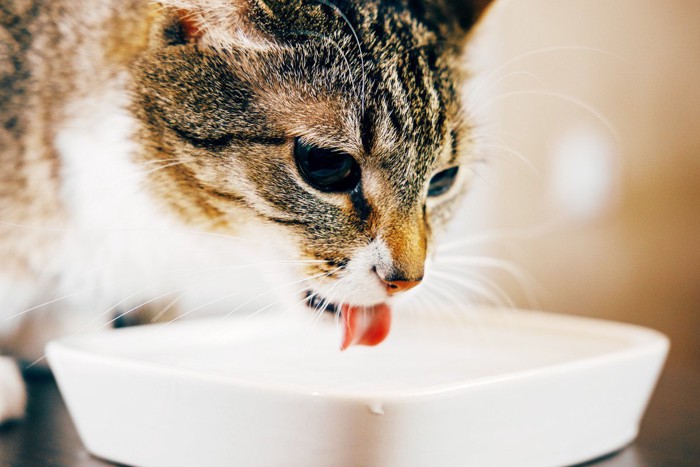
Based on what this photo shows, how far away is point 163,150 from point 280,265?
0.13 metres

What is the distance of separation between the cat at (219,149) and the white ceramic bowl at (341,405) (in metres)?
0.08

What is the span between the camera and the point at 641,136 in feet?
3.29

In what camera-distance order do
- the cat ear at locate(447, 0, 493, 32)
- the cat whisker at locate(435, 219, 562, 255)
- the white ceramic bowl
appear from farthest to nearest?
1. the cat whisker at locate(435, 219, 562, 255)
2. the cat ear at locate(447, 0, 493, 32)
3. the white ceramic bowl

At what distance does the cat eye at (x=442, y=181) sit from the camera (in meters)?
0.58

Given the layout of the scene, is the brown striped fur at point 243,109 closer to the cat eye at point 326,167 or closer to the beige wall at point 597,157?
the cat eye at point 326,167

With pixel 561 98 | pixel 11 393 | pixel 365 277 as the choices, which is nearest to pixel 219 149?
pixel 365 277

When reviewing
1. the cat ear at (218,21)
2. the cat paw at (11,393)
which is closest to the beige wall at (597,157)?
the cat ear at (218,21)

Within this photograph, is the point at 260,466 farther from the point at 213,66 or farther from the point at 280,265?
the point at 213,66

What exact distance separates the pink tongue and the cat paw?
10.6 inches

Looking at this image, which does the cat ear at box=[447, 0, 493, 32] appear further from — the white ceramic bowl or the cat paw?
the cat paw

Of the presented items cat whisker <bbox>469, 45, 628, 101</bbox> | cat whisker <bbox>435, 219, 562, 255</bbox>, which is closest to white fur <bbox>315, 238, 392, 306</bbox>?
cat whisker <bbox>469, 45, 628, 101</bbox>

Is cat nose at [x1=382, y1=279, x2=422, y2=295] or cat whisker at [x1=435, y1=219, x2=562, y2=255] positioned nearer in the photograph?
cat nose at [x1=382, y1=279, x2=422, y2=295]

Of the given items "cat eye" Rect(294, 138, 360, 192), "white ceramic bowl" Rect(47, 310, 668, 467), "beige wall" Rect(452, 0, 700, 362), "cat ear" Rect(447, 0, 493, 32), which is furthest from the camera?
"beige wall" Rect(452, 0, 700, 362)

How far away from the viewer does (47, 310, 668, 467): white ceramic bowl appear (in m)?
0.37
